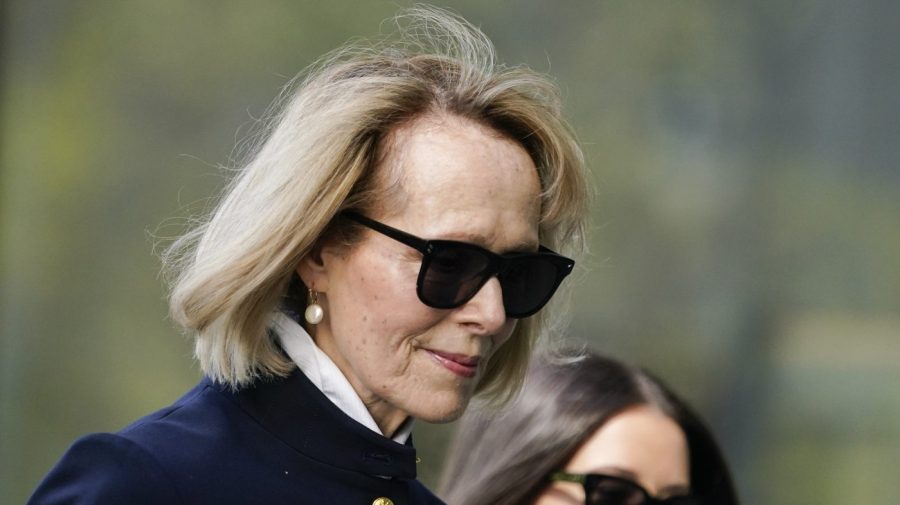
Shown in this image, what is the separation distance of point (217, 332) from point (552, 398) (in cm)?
138

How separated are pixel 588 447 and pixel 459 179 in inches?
50.7

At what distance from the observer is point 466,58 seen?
9.21 feet

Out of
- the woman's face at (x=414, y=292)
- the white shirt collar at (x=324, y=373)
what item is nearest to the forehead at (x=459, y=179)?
the woman's face at (x=414, y=292)

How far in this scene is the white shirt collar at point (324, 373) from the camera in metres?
2.43

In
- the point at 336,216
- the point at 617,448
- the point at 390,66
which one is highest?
the point at 390,66

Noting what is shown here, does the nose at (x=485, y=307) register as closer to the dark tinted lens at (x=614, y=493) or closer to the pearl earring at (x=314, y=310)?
the pearl earring at (x=314, y=310)

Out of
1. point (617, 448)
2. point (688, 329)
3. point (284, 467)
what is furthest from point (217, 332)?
point (688, 329)

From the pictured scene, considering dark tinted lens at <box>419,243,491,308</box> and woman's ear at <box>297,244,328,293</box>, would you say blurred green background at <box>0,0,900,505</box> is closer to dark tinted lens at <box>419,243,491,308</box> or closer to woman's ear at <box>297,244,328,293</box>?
woman's ear at <box>297,244,328,293</box>

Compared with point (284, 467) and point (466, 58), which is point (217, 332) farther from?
point (466, 58)

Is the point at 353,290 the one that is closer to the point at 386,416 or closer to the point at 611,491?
the point at 386,416

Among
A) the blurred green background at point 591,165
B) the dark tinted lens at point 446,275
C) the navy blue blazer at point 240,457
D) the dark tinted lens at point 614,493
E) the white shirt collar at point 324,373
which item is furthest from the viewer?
the blurred green background at point 591,165

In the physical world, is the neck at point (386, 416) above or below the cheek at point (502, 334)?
below

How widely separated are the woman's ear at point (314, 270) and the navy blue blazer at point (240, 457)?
0.16 m

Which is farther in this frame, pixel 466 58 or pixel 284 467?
pixel 466 58
